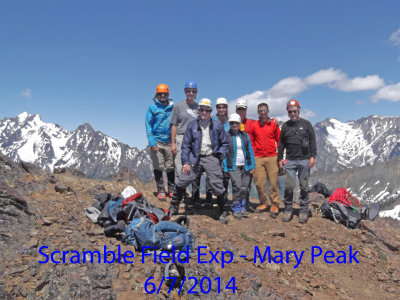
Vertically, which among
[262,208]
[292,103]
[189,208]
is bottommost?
[262,208]

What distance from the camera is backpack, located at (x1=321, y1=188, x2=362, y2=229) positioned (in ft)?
36.0

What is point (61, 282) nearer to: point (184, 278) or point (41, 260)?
point (41, 260)

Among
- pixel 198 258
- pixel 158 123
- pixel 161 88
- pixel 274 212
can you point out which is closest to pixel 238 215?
pixel 274 212

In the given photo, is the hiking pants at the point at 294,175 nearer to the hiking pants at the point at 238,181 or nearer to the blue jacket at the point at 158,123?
the hiking pants at the point at 238,181

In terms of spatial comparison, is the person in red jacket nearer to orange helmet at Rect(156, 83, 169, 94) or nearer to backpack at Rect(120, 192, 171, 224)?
orange helmet at Rect(156, 83, 169, 94)

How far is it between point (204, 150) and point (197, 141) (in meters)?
0.39

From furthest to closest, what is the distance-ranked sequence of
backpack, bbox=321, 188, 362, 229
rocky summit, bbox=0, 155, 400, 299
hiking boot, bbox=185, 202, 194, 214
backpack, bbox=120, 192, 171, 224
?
backpack, bbox=321, 188, 362, 229 → hiking boot, bbox=185, 202, 194, 214 → backpack, bbox=120, 192, 171, 224 → rocky summit, bbox=0, 155, 400, 299

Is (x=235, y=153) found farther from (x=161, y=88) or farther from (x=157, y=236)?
(x=157, y=236)

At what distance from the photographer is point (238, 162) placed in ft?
34.0

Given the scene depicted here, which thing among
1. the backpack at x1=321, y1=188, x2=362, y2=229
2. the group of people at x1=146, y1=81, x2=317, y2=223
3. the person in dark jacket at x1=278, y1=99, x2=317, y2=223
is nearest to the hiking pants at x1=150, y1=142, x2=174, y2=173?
the group of people at x1=146, y1=81, x2=317, y2=223

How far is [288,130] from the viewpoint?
10367 millimetres

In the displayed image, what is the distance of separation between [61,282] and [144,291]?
1662mm

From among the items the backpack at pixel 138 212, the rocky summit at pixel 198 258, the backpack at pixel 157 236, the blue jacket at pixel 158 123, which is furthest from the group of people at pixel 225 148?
the backpack at pixel 157 236

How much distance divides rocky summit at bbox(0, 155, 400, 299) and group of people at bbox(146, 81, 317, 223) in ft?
3.57
